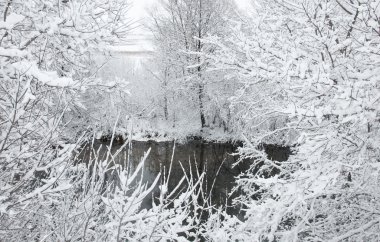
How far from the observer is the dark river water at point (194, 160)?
1241 cm

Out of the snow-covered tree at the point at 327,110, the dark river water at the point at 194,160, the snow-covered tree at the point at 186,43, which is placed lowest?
the dark river water at the point at 194,160

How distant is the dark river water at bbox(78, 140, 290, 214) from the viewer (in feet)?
40.7

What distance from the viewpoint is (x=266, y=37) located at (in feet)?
15.0

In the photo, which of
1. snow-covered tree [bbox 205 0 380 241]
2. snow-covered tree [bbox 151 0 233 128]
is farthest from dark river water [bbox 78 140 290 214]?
snow-covered tree [bbox 205 0 380 241]

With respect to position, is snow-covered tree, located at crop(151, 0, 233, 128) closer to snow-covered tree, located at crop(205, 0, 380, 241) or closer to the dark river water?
the dark river water

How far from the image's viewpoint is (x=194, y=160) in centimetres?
1598

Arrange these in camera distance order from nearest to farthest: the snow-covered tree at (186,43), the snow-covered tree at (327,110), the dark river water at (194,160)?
the snow-covered tree at (327,110) < the dark river water at (194,160) < the snow-covered tree at (186,43)

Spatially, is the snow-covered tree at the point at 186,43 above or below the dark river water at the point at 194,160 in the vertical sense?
above

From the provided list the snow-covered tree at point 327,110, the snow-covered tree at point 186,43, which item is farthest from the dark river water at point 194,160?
the snow-covered tree at point 327,110

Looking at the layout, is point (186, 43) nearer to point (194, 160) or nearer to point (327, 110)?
point (194, 160)

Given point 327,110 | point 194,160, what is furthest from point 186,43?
point 327,110

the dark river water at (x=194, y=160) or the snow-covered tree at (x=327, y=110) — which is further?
the dark river water at (x=194, y=160)

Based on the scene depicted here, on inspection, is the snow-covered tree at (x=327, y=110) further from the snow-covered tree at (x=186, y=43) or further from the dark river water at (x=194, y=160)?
the snow-covered tree at (x=186, y=43)

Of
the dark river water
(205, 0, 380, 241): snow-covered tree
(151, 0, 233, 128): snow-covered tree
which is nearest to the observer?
(205, 0, 380, 241): snow-covered tree
